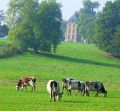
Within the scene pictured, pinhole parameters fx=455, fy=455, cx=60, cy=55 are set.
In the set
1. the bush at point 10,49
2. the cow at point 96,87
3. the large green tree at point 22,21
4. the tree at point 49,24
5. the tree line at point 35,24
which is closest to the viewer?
the cow at point 96,87

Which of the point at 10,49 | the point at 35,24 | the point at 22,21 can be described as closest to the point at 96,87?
the point at 10,49

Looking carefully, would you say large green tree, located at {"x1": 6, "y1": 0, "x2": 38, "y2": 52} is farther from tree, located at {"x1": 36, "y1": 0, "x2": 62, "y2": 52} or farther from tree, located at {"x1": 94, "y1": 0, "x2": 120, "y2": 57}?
tree, located at {"x1": 94, "y1": 0, "x2": 120, "y2": 57}


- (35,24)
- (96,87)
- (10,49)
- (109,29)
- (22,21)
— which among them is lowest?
(96,87)

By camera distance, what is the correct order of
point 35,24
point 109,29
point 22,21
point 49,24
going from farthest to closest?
1. point 109,29
2. point 49,24
3. point 22,21
4. point 35,24

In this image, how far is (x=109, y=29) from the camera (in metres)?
112

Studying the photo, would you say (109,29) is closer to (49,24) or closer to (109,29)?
(109,29)

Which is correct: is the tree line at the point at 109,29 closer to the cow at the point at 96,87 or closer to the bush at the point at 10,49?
the bush at the point at 10,49

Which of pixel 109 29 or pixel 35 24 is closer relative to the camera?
pixel 35 24

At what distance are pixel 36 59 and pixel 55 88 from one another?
53.0 meters

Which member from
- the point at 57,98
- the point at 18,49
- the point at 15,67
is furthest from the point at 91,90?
the point at 18,49

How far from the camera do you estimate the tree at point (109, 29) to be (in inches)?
4198

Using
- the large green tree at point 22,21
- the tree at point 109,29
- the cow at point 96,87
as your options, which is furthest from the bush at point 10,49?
the cow at point 96,87

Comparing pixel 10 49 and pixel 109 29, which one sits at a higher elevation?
pixel 109 29

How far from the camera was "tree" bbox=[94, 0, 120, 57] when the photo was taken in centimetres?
10662
